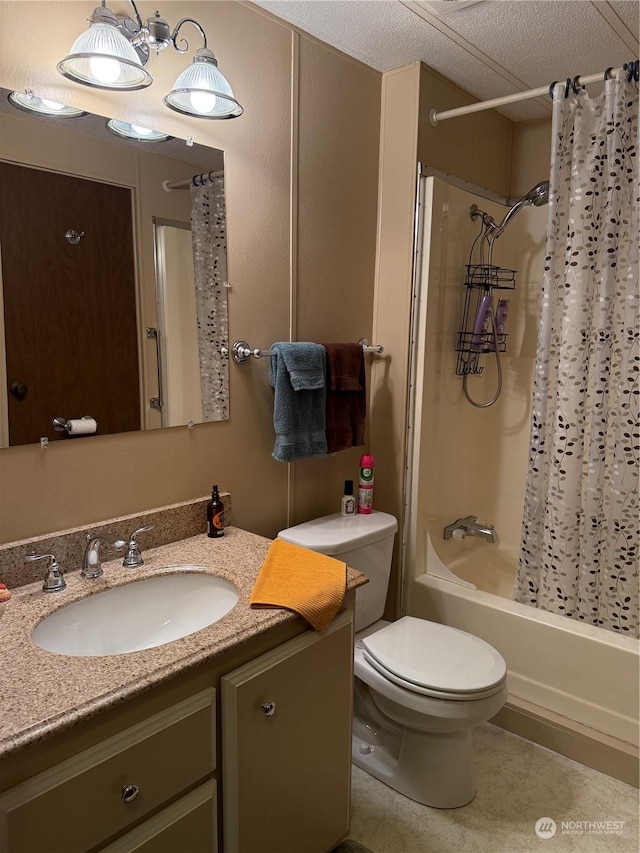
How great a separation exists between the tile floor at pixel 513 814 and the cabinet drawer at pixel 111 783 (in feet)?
2.72

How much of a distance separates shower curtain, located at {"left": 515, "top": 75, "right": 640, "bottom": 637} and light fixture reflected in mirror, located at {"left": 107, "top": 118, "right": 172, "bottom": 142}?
1.25 m

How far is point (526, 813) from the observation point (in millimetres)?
1799

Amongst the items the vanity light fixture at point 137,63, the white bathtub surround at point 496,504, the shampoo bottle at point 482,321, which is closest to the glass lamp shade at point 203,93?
the vanity light fixture at point 137,63

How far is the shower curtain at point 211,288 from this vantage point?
1738 millimetres

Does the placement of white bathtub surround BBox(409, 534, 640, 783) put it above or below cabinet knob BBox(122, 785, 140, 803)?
below

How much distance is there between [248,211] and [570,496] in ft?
4.57

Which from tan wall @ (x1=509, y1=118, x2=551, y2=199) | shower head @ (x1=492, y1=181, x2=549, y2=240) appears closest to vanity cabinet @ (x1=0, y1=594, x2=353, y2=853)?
shower head @ (x1=492, y1=181, x2=549, y2=240)

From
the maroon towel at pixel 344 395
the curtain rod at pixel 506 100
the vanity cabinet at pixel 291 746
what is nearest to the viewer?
the vanity cabinet at pixel 291 746

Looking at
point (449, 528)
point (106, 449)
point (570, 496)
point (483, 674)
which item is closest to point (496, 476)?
point (449, 528)

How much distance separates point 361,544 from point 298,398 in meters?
0.52

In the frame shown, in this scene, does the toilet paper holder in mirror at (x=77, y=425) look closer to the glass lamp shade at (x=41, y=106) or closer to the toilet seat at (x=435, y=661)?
the glass lamp shade at (x=41, y=106)

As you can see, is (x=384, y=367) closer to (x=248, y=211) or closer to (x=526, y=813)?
(x=248, y=211)

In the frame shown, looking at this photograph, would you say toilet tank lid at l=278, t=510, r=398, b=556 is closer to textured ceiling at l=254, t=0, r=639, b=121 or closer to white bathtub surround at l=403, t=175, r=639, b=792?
white bathtub surround at l=403, t=175, r=639, b=792

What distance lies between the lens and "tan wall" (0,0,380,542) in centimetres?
145
